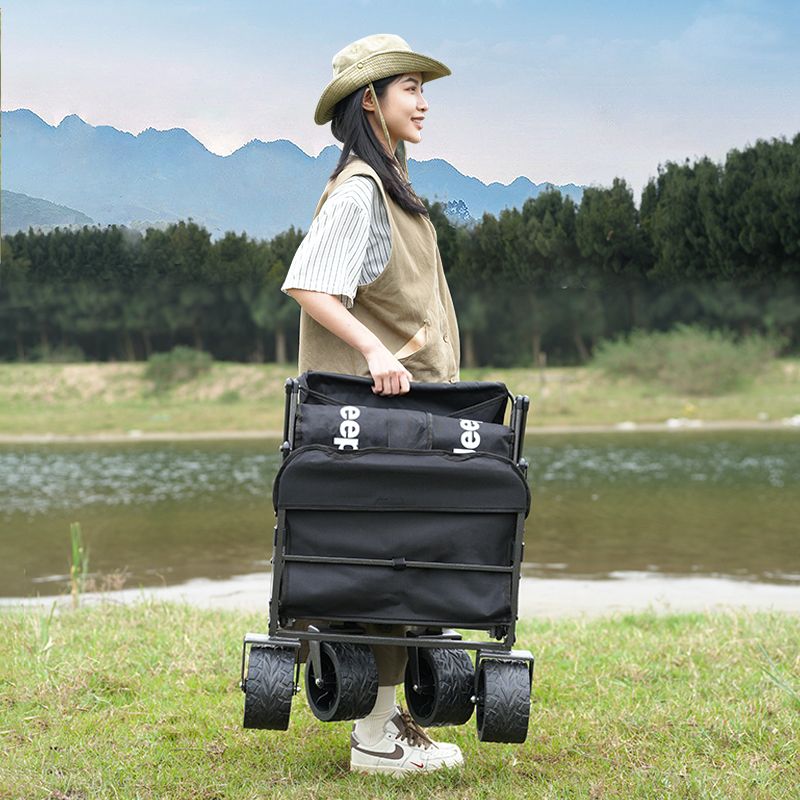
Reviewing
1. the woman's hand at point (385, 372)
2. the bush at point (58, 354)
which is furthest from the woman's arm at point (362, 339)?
the bush at point (58, 354)

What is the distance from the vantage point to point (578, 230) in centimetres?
3303

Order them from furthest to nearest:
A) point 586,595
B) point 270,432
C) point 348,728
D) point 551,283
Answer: point 551,283, point 270,432, point 586,595, point 348,728

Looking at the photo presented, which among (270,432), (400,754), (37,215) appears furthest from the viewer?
(270,432)

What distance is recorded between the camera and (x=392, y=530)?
2.35m

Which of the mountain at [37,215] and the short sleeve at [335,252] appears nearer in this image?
the short sleeve at [335,252]

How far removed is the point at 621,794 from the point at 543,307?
3245 centimetres

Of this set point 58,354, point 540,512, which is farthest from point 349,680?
point 58,354

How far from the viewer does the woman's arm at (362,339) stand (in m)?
2.39

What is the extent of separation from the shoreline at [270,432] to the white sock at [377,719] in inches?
888

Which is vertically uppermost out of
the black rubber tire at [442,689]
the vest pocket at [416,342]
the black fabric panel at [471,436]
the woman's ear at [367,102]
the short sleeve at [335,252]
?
the woman's ear at [367,102]

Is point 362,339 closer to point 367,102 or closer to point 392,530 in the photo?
point 392,530

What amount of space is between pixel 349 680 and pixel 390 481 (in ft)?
1.56

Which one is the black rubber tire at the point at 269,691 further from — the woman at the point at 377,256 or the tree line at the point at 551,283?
the tree line at the point at 551,283

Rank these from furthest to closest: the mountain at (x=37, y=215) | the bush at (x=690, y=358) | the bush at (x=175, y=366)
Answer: the bush at (x=175, y=366) → the bush at (x=690, y=358) → the mountain at (x=37, y=215)
